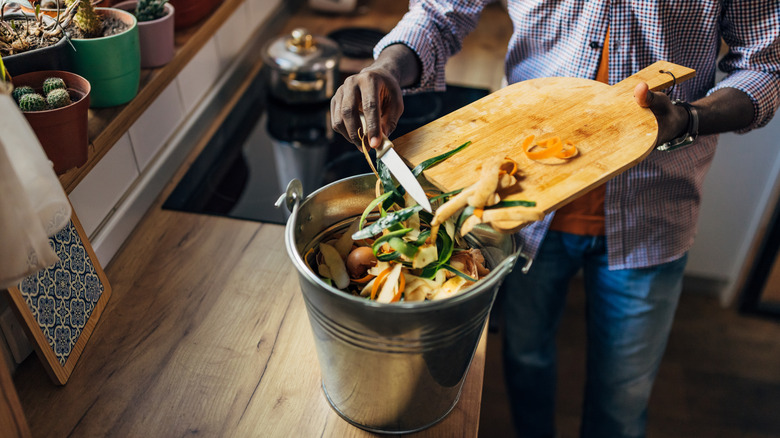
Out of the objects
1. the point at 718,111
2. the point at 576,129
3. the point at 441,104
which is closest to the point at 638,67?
the point at 718,111

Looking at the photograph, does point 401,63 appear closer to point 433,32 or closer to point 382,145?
point 433,32

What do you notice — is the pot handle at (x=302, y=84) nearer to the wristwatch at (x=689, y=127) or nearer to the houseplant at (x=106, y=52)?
the houseplant at (x=106, y=52)

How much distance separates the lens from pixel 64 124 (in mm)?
778

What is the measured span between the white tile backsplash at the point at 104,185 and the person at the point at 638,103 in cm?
42

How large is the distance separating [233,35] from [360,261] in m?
0.97

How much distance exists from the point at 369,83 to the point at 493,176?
0.77ft

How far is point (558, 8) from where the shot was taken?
3.31 ft

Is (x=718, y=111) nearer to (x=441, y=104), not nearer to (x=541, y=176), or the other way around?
(x=541, y=176)

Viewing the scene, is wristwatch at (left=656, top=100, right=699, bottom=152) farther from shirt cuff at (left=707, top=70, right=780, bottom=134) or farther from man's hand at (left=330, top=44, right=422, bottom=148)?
man's hand at (left=330, top=44, right=422, bottom=148)

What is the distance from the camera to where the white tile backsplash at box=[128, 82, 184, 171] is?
1094 mm

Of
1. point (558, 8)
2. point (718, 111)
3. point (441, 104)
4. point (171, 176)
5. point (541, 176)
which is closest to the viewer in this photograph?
point (541, 176)

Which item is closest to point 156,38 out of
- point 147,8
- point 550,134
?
point 147,8

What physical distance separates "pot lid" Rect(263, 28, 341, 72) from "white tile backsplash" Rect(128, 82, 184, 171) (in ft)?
0.88

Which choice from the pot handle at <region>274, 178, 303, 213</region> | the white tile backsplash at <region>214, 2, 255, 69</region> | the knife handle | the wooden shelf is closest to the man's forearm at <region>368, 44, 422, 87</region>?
the knife handle
